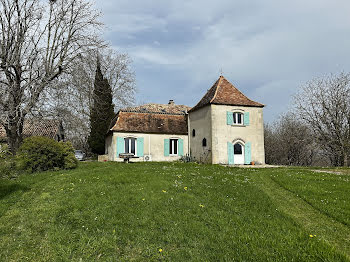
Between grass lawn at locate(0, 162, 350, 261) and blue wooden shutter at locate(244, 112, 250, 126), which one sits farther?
blue wooden shutter at locate(244, 112, 250, 126)

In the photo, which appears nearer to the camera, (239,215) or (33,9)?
(239,215)

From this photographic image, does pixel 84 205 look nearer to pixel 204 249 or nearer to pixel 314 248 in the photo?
pixel 204 249

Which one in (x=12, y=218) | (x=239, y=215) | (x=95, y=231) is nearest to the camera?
(x=95, y=231)

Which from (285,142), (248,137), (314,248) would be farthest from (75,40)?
(285,142)

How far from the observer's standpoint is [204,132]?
926 inches

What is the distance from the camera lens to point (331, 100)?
2850 cm

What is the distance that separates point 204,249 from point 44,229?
4.09 metres

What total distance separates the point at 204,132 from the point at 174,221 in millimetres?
17087

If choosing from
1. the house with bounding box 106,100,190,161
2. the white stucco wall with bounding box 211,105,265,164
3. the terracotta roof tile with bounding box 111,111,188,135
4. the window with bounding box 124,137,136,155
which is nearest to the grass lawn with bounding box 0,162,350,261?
the white stucco wall with bounding box 211,105,265,164

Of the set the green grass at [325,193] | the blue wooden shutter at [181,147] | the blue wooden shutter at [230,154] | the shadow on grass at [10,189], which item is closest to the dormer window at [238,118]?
the blue wooden shutter at [230,154]

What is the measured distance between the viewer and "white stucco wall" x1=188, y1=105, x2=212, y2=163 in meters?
22.6

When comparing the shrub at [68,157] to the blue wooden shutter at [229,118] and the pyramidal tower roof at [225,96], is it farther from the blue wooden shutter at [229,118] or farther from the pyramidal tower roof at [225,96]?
the blue wooden shutter at [229,118]

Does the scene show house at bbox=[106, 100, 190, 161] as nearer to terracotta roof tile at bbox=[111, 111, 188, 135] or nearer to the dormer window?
terracotta roof tile at bbox=[111, 111, 188, 135]

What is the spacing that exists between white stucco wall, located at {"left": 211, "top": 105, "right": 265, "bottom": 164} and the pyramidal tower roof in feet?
1.15
